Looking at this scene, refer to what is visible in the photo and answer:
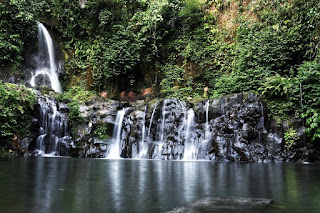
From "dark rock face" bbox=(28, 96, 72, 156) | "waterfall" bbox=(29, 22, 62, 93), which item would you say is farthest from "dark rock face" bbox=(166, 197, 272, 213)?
"waterfall" bbox=(29, 22, 62, 93)

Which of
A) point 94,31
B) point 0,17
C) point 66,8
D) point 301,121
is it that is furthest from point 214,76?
point 0,17

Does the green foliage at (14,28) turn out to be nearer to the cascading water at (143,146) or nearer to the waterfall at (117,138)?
the waterfall at (117,138)

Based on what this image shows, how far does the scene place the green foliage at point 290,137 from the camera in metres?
9.46

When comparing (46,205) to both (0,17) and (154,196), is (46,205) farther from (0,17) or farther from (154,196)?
(0,17)

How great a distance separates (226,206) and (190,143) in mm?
8394

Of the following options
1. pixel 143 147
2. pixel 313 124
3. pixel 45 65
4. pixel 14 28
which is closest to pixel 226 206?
pixel 313 124

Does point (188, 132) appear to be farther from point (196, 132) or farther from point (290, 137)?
point (290, 137)

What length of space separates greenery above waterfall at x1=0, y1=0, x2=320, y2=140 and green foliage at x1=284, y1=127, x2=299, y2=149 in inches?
22.1

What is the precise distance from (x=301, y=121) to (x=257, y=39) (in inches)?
215

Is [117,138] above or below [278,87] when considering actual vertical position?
below

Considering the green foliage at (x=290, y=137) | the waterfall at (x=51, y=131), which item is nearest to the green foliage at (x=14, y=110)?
the waterfall at (x=51, y=131)

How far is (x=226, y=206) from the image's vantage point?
2355 mm

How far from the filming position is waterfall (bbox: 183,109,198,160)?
10.4 m

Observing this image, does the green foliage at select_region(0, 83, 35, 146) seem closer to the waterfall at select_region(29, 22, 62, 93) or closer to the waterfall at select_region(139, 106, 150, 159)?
the waterfall at select_region(139, 106, 150, 159)
